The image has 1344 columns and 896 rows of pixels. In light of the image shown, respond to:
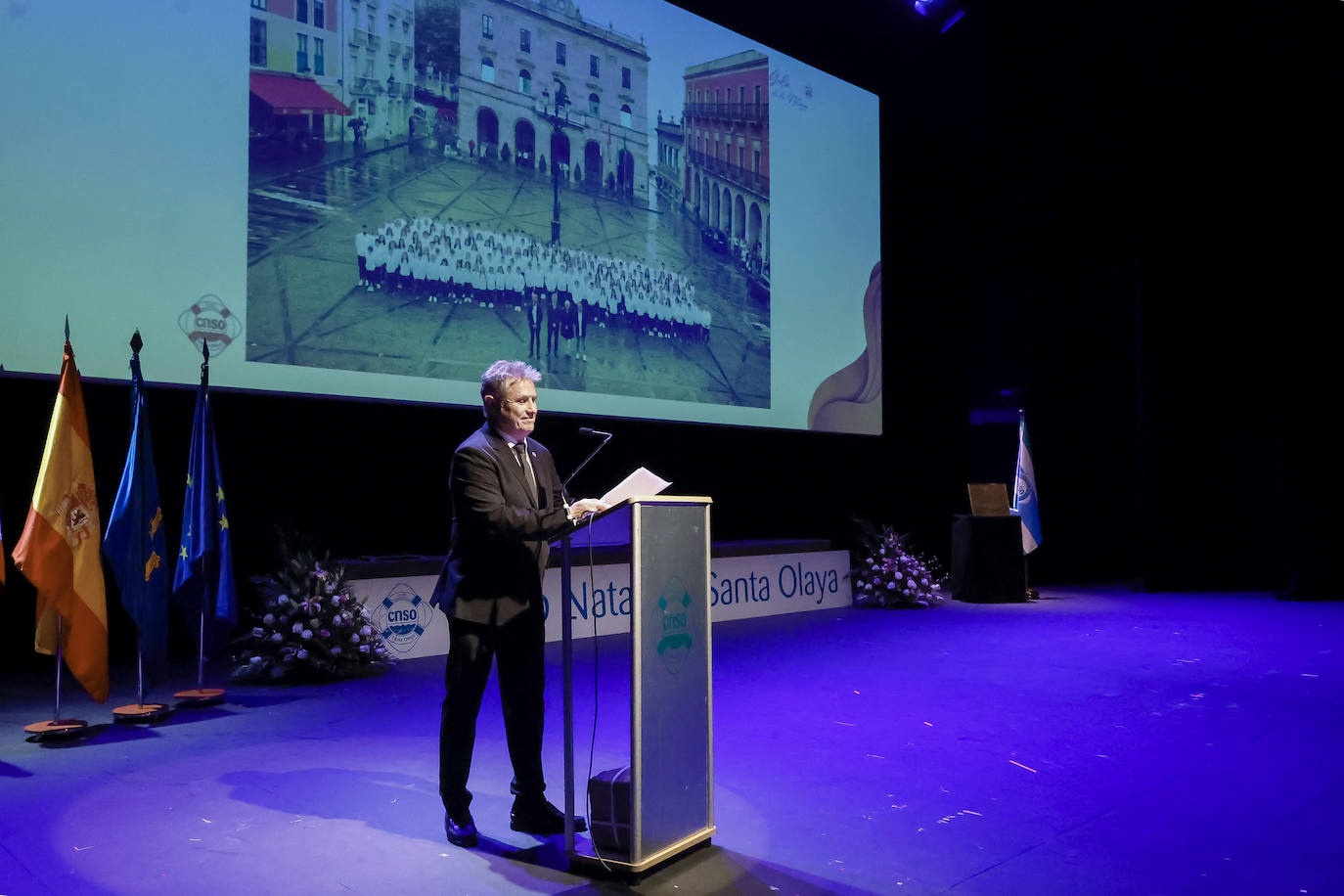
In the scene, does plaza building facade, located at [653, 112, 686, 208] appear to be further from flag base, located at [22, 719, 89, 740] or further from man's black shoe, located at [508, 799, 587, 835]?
man's black shoe, located at [508, 799, 587, 835]

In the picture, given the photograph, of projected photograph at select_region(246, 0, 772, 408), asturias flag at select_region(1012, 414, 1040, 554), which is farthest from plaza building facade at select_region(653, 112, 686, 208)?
asturias flag at select_region(1012, 414, 1040, 554)

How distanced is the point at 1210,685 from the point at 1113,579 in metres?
7.20

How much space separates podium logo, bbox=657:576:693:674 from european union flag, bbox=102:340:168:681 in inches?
114

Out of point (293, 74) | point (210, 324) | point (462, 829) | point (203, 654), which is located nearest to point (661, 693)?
point (462, 829)

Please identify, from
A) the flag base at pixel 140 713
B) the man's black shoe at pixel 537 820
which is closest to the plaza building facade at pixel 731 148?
the flag base at pixel 140 713

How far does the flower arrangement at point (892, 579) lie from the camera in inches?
342

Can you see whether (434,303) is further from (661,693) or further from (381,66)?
(661,693)

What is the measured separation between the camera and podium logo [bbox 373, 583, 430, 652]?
5.86m

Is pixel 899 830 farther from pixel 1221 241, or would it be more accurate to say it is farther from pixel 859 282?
pixel 1221 241

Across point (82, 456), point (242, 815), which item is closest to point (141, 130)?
point (82, 456)

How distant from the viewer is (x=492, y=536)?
269cm

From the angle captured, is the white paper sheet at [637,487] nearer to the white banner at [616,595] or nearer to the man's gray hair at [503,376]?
the man's gray hair at [503,376]

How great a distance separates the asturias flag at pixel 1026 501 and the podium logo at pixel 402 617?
597 cm

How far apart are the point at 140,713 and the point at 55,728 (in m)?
0.35
